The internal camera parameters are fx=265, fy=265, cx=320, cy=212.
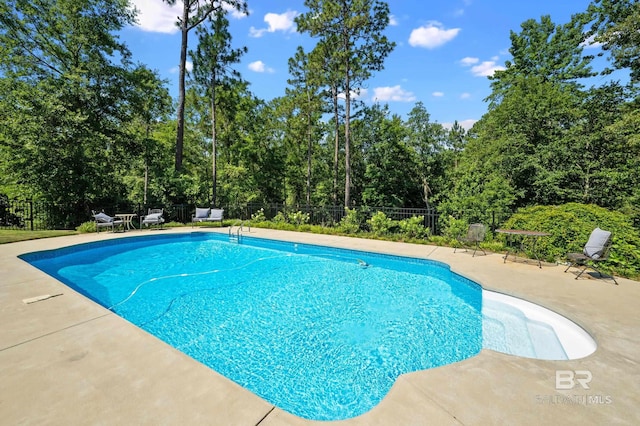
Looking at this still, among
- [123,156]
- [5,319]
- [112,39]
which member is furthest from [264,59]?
[5,319]

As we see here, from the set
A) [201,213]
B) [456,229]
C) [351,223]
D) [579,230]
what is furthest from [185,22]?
[579,230]

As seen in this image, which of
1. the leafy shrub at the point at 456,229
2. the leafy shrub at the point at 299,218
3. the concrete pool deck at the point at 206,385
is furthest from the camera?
the leafy shrub at the point at 299,218

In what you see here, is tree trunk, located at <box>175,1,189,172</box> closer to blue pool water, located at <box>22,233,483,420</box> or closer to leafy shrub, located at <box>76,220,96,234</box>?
leafy shrub, located at <box>76,220,96,234</box>

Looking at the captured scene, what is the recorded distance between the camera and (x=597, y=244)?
15.4ft

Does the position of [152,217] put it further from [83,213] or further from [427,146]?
[427,146]

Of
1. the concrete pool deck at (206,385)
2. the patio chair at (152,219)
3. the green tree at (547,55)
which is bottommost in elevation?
the concrete pool deck at (206,385)

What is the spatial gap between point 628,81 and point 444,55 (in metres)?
7.89

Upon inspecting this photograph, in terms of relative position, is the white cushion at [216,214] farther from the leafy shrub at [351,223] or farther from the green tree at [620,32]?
the green tree at [620,32]

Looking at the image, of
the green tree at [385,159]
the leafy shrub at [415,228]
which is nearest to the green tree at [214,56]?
the green tree at [385,159]

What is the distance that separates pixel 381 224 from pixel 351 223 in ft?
4.73

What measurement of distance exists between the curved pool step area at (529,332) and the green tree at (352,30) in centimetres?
990

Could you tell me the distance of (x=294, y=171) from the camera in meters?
22.5

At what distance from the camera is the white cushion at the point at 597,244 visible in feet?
14.9

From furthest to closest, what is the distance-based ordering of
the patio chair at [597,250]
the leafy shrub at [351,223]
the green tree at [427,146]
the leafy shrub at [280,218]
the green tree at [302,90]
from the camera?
the green tree at [427,146] < the green tree at [302,90] < the leafy shrub at [280,218] < the leafy shrub at [351,223] < the patio chair at [597,250]
